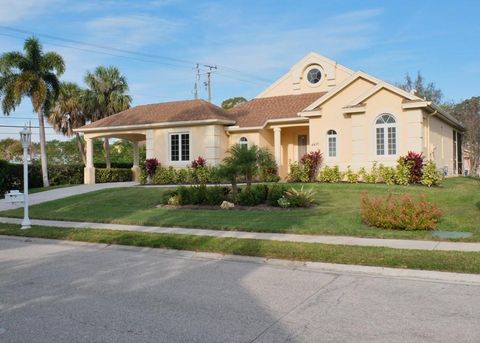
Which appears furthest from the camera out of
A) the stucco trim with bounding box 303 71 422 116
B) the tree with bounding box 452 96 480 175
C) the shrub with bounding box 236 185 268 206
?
the tree with bounding box 452 96 480 175

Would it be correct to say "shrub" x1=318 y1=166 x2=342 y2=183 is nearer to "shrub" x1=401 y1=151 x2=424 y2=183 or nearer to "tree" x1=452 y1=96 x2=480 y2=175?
"shrub" x1=401 y1=151 x2=424 y2=183

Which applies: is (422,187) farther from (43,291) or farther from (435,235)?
(43,291)

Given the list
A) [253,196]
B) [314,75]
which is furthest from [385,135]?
[314,75]

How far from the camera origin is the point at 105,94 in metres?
39.6

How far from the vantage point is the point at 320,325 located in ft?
16.8

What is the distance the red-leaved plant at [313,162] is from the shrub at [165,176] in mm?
7318

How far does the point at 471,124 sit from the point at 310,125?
2644 centimetres

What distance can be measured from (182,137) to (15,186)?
10.5 meters

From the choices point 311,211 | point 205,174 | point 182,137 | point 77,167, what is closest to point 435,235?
point 311,211

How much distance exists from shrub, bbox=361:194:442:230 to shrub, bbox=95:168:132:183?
22.7 metres

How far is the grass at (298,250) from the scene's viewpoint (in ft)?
25.8

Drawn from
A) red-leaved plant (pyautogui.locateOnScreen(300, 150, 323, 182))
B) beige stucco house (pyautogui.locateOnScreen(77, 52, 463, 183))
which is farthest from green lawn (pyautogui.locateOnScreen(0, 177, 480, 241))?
beige stucco house (pyautogui.locateOnScreen(77, 52, 463, 183))

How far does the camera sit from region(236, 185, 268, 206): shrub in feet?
53.1

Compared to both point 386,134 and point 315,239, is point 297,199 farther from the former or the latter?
point 386,134
